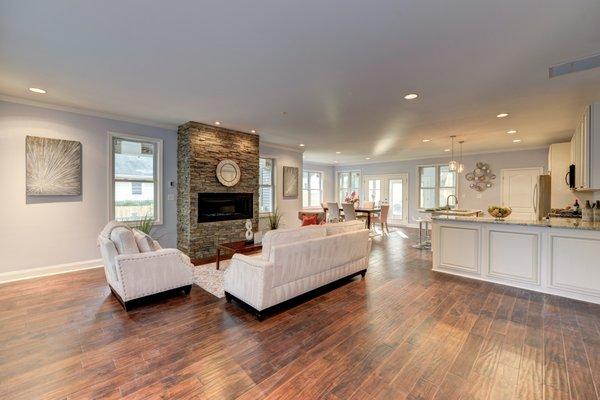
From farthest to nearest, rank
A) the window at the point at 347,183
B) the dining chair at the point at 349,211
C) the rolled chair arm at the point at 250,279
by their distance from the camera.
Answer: the window at the point at 347,183, the dining chair at the point at 349,211, the rolled chair arm at the point at 250,279

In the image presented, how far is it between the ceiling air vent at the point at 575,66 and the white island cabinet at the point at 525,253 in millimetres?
1854

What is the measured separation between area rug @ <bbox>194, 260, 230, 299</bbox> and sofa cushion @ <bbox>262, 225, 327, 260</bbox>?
1.11m

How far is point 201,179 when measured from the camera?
17.8ft

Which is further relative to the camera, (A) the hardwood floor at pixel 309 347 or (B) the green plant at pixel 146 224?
(B) the green plant at pixel 146 224

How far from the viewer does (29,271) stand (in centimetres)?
407

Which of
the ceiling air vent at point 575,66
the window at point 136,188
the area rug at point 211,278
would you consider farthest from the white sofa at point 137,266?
the ceiling air vent at point 575,66

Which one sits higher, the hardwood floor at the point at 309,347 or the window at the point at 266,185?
the window at the point at 266,185

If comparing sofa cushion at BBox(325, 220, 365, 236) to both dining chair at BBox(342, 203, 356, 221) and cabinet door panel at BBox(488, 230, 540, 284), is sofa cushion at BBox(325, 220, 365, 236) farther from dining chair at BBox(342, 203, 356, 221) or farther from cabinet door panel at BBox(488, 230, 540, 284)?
dining chair at BBox(342, 203, 356, 221)

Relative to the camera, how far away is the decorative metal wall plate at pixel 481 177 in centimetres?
827

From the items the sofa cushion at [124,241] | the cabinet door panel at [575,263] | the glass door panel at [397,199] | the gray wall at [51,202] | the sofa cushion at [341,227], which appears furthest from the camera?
the glass door panel at [397,199]

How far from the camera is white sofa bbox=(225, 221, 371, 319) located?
282 cm

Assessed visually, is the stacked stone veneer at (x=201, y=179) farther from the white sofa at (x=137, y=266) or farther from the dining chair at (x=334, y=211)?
the dining chair at (x=334, y=211)

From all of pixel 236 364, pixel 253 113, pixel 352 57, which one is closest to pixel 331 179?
pixel 253 113

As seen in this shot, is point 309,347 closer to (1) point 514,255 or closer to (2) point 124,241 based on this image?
(2) point 124,241
